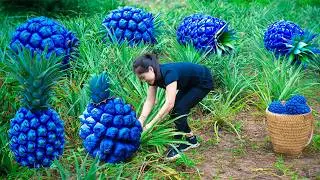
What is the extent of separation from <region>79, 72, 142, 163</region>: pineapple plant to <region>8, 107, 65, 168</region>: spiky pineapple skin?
0.74 ft

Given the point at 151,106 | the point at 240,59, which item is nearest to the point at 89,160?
the point at 151,106

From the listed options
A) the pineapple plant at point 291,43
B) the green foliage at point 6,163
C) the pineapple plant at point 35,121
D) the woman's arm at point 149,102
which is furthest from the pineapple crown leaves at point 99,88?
the pineapple plant at point 291,43

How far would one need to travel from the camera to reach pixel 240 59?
6.08 meters

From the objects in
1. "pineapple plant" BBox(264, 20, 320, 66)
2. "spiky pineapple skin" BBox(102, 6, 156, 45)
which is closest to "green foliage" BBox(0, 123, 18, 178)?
"spiky pineapple skin" BBox(102, 6, 156, 45)

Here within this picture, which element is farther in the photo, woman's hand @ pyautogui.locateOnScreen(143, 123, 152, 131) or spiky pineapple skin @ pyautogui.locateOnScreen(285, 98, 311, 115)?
spiky pineapple skin @ pyautogui.locateOnScreen(285, 98, 311, 115)

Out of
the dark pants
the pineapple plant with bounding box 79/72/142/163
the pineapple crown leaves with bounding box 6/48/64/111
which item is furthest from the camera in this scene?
the dark pants

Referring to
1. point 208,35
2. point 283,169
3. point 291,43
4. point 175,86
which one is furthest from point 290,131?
point 208,35

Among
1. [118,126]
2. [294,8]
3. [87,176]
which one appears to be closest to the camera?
[87,176]

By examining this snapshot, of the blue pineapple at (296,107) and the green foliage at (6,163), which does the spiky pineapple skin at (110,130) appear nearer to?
the green foliage at (6,163)

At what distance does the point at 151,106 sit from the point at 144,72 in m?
0.33

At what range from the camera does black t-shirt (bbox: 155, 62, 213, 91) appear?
4.30m

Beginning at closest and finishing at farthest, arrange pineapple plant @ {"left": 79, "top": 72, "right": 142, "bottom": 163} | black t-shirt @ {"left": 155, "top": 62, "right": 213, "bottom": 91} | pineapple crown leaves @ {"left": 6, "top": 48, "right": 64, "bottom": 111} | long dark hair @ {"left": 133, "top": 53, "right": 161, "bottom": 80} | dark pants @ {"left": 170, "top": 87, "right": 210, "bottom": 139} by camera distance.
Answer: pineapple crown leaves @ {"left": 6, "top": 48, "right": 64, "bottom": 111} < pineapple plant @ {"left": 79, "top": 72, "right": 142, "bottom": 163} < long dark hair @ {"left": 133, "top": 53, "right": 161, "bottom": 80} < black t-shirt @ {"left": 155, "top": 62, "right": 213, "bottom": 91} < dark pants @ {"left": 170, "top": 87, "right": 210, "bottom": 139}

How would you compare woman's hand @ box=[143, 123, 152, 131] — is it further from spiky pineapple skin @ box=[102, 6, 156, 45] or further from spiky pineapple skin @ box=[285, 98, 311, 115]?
spiky pineapple skin @ box=[102, 6, 156, 45]

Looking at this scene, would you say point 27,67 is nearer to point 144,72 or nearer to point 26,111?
point 26,111
